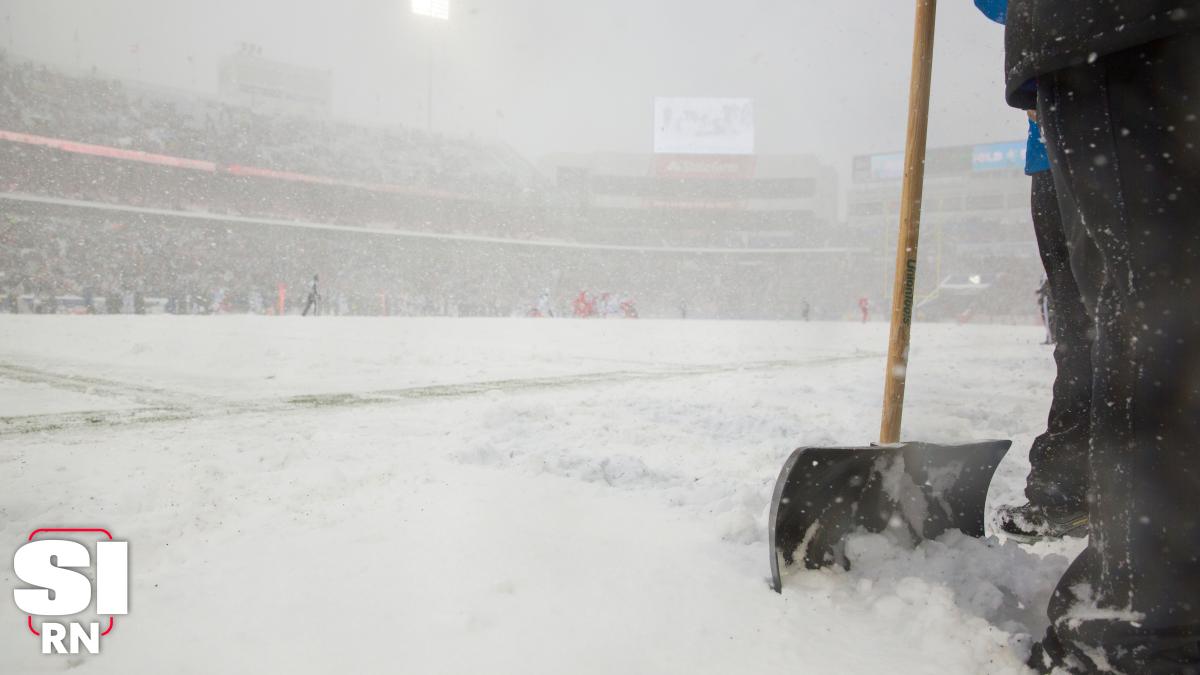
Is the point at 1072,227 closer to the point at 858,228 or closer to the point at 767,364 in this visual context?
the point at 767,364

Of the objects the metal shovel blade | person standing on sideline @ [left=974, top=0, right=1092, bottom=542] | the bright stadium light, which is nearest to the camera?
the metal shovel blade

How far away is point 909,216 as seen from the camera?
1568mm

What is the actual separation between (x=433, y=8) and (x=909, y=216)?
40.0m

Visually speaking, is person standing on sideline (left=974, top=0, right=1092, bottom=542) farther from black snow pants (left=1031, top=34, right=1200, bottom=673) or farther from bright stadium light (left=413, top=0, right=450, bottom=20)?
bright stadium light (left=413, top=0, right=450, bottom=20)

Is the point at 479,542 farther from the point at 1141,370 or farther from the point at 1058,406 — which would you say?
the point at 1058,406

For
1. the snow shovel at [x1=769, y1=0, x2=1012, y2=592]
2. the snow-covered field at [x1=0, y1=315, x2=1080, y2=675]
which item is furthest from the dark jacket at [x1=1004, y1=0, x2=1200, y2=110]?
the snow-covered field at [x1=0, y1=315, x2=1080, y2=675]

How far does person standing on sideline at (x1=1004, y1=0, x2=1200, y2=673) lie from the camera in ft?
2.55

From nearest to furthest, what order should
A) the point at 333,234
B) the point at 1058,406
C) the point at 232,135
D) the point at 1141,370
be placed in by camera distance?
1. the point at 1141,370
2. the point at 1058,406
3. the point at 333,234
4. the point at 232,135

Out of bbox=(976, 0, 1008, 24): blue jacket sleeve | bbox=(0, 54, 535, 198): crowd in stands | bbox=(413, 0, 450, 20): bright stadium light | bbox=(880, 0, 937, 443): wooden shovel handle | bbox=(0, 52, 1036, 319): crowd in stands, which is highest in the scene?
bbox=(413, 0, 450, 20): bright stadium light

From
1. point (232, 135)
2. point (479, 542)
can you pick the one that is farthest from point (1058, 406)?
point (232, 135)

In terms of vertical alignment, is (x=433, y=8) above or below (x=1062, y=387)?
above

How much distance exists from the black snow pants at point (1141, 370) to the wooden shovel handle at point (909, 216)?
2.21 ft

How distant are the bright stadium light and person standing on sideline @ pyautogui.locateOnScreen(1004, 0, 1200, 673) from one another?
39957 mm

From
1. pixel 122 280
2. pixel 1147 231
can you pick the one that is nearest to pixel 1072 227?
pixel 1147 231
